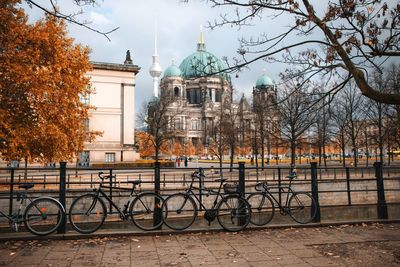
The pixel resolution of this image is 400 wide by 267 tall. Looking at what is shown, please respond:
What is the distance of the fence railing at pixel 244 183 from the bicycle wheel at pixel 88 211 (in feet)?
0.91

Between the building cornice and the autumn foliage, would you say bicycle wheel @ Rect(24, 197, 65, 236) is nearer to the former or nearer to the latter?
the autumn foliage

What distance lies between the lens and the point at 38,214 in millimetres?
7301

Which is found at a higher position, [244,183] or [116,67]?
[116,67]

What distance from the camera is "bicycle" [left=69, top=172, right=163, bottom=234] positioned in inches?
293

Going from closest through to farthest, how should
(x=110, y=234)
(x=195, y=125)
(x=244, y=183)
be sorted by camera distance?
(x=110, y=234)
(x=244, y=183)
(x=195, y=125)

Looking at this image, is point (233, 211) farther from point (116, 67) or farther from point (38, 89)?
point (116, 67)

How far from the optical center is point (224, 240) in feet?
22.9

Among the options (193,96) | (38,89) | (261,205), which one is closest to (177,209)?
(261,205)

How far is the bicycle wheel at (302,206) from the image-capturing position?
859 cm

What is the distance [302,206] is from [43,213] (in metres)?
6.05

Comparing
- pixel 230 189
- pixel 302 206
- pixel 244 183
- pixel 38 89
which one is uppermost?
pixel 38 89

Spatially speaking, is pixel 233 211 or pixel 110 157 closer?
pixel 233 211

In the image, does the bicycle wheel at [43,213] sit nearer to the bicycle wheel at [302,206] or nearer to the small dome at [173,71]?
the bicycle wheel at [302,206]

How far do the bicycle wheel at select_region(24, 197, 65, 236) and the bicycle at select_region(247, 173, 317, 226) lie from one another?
425 centimetres
